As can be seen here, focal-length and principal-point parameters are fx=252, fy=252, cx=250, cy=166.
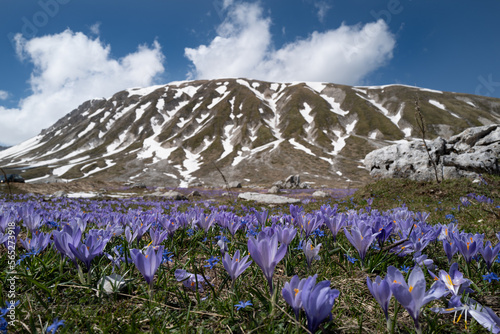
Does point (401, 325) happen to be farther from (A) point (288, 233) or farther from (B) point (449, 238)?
(B) point (449, 238)

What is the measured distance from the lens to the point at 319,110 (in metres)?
129

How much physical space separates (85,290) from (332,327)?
183cm

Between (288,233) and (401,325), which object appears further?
(288,233)

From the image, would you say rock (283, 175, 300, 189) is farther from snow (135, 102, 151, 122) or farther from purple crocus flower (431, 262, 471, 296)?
snow (135, 102, 151, 122)

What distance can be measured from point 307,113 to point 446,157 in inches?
4641

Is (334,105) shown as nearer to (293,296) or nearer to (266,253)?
(266,253)

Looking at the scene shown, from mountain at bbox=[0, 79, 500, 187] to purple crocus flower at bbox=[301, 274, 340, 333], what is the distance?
7027 cm

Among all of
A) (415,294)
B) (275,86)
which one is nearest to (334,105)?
(275,86)

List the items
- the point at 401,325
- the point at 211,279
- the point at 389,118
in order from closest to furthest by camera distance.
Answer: the point at 401,325
the point at 211,279
the point at 389,118

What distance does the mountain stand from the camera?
90.1 m

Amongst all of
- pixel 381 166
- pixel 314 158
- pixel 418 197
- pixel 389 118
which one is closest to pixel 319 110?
pixel 389 118

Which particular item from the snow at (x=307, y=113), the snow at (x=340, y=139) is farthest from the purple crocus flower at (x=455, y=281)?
the snow at (x=307, y=113)

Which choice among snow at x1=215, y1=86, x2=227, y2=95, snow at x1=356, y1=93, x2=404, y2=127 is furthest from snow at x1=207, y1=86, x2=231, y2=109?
snow at x1=356, y1=93, x2=404, y2=127

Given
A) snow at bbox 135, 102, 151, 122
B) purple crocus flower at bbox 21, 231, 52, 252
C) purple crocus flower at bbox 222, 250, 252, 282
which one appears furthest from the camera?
snow at bbox 135, 102, 151, 122
